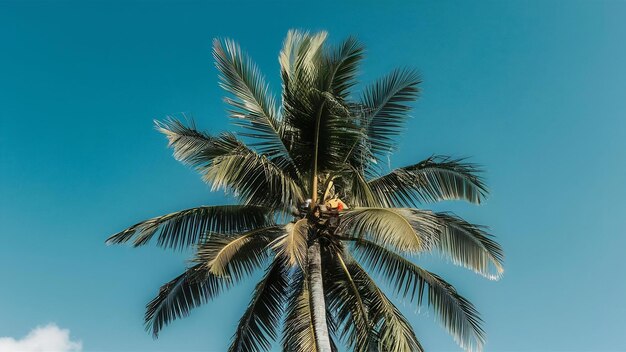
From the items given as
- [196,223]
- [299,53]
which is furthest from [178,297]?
[299,53]

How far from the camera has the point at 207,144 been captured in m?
12.8

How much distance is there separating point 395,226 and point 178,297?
4.90 meters

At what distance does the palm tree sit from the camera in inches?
494

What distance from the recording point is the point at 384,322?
12.4m

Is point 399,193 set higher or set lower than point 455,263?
higher

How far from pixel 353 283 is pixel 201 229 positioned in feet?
10.2

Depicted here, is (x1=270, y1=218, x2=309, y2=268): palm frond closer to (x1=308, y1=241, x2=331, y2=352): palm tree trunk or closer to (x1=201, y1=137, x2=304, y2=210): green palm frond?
(x1=308, y1=241, x2=331, y2=352): palm tree trunk

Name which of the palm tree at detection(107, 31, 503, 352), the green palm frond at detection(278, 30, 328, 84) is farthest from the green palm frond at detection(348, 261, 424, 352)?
the green palm frond at detection(278, 30, 328, 84)

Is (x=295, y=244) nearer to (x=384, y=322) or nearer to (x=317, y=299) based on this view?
(x=317, y=299)

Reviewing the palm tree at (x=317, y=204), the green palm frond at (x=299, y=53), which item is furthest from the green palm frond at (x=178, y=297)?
the green palm frond at (x=299, y=53)

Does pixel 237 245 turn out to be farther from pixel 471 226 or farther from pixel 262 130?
pixel 471 226

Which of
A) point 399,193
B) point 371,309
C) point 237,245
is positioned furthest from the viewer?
point 399,193

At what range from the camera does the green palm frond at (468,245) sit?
13.4 meters

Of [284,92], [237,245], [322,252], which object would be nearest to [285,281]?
[322,252]
